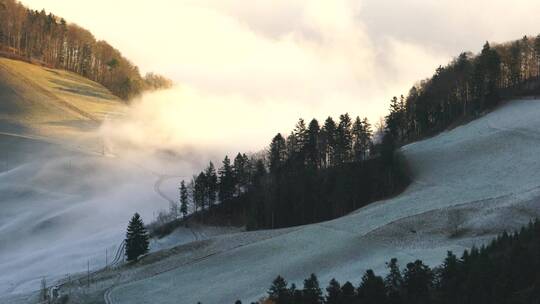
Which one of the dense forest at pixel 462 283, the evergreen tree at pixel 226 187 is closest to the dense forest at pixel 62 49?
the evergreen tree at pixel 226 187

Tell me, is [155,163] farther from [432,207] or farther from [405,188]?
[432,207]

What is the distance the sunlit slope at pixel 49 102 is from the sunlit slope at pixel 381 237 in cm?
8118

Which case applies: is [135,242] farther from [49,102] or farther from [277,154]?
[49,102]

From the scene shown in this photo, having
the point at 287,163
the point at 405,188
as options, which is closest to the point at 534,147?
the point at 405,188

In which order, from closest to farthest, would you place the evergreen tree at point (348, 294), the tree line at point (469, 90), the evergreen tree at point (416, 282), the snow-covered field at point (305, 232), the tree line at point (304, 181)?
the evergreen tree at point (416, 282) → the evergreen tree at point (348, 294) → the snow-covered field at point (305, 232) → the tree line at point (304, 181) → the tree line at point (469, 90)

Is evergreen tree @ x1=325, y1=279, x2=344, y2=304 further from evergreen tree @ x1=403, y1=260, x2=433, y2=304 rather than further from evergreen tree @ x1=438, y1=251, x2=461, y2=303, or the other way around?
evergreen tree @ x1=438, y1=251, x2=461, y2=303

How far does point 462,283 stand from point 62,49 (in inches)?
6781

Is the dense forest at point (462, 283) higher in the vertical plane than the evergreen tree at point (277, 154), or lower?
lower

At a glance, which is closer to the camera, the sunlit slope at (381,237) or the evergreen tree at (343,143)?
the sunlit slope at (381,237)

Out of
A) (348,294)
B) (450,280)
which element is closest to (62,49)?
(348,294)

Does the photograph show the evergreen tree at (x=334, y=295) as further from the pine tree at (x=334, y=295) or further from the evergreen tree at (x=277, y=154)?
the evergreen tree at (x=277, y=154)

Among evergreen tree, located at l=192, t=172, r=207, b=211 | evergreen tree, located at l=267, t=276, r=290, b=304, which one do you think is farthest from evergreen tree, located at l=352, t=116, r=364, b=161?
evergreen tree, located at l=267, t=276, r=290, b=304

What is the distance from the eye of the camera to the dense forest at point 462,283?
33.9 meters

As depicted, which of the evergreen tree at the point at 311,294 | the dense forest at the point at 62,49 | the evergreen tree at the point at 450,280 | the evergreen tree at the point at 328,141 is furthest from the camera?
the dense forest at the point at 62,49
